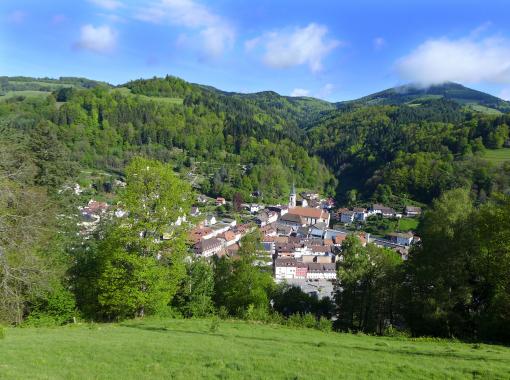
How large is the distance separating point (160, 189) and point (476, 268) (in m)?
15.9

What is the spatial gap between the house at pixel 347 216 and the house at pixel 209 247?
48.7 metres

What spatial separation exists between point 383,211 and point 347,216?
35.1 ft

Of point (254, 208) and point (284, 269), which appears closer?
point (284, 269)

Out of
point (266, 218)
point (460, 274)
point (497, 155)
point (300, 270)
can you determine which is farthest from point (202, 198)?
point (460, 274)

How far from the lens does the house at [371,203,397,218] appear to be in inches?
4477

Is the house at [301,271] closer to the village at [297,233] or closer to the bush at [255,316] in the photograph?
the village at [297,233]

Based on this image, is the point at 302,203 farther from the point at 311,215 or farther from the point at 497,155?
the point at 497,155

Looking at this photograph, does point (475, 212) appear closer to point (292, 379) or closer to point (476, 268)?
point (476, 268)

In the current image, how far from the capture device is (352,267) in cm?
2642

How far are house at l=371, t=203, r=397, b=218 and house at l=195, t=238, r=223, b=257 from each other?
55.8 m

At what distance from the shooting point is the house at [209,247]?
247 feet

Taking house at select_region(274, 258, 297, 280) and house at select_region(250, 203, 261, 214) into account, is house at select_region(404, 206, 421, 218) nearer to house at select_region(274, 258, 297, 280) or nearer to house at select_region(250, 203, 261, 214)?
house at select_region(250, 203, 261, 214)

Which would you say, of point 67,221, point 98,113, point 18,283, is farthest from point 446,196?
point 98,113

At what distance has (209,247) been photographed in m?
78.4
